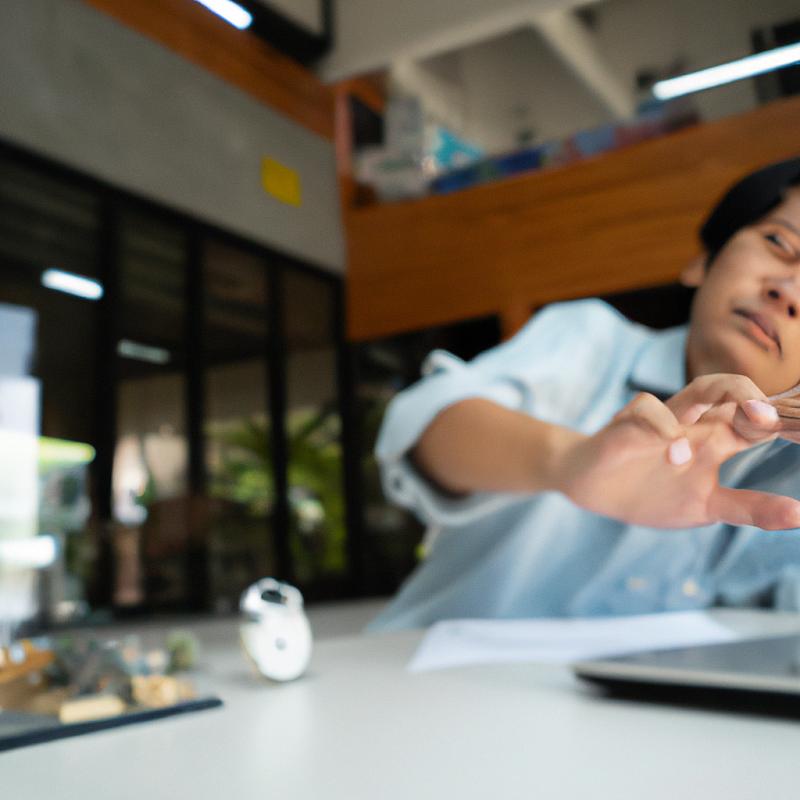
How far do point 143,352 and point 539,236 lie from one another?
348 millimetres

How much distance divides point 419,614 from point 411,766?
400 millimetres

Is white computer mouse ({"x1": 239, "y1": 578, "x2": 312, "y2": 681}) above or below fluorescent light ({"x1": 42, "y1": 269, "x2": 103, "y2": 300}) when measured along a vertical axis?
below

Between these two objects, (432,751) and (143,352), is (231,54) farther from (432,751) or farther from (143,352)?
(143,352)

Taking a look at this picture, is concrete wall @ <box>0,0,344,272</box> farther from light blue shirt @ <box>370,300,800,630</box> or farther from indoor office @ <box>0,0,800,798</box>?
light blue shirt @ <box>370,300,800,630</box>

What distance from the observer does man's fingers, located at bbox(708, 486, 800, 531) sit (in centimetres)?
15

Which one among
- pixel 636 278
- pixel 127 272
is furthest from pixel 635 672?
pixel 127 272

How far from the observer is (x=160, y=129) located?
1.20 feet

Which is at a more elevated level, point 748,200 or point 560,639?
point 748,200

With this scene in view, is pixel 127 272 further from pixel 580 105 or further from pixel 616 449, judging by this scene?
pixel 616 449

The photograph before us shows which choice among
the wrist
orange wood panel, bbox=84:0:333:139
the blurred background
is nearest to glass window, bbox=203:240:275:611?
the blurred background

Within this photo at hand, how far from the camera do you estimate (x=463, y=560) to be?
574 mm

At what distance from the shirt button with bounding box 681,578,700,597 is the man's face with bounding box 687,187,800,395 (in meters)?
0.19

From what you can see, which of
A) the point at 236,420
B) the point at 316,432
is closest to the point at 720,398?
the point at 316,432

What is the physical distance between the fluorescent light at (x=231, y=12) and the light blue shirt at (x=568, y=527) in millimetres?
182
